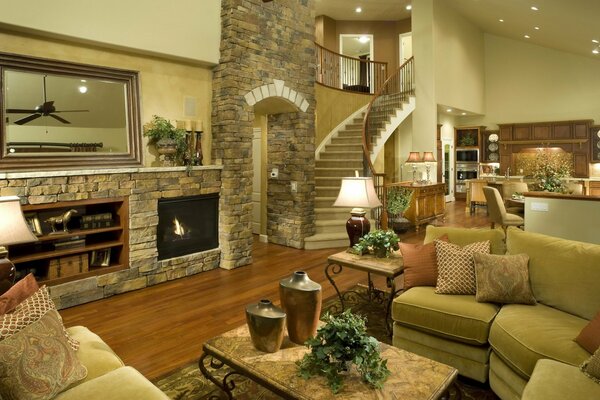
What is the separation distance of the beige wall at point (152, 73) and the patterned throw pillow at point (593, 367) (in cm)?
454

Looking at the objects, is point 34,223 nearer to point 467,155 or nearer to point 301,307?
point 301,307

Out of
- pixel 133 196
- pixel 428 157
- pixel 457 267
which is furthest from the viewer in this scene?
pixel 428 157

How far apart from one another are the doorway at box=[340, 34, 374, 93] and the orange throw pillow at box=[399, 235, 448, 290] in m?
8.05

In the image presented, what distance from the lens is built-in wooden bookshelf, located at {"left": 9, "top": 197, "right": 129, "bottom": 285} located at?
3.94m

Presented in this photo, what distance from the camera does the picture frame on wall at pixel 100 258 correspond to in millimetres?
4402

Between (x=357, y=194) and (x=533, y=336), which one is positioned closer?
(x=533, y=336)

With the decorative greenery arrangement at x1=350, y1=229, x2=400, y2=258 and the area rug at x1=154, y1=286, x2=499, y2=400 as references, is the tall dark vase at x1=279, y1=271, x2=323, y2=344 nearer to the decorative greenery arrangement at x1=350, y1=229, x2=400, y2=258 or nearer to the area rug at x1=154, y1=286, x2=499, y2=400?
the area rug at x1=154, y1=286, x2=499, y2=400

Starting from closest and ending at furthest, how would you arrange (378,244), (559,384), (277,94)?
1. (559,384)
2. (378,244)
3. (277,94)

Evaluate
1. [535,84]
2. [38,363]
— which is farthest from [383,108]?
[38,363]

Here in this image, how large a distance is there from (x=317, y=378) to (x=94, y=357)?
117cm

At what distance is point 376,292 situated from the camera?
424 cm

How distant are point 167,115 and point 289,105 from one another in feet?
6.51

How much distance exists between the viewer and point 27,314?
6.25 feet

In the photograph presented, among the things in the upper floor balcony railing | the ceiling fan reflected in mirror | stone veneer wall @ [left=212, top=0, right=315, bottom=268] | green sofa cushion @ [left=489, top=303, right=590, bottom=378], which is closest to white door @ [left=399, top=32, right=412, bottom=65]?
Result: the upper floor balcony railing
